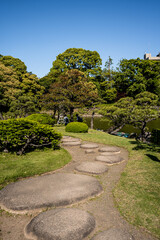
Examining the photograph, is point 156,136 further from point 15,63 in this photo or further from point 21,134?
point 15,63

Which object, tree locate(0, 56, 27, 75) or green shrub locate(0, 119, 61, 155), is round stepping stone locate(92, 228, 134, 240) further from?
tree locate(0, 56, 27, 75)

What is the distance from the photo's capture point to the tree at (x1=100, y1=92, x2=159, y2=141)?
12.1 meters

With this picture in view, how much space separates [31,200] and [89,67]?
95.7 feet

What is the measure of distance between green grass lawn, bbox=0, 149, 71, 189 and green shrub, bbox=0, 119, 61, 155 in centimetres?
39

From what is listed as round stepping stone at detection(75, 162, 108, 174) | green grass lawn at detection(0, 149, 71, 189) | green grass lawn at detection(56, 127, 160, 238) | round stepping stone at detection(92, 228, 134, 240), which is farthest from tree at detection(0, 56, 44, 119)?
round stepping stone at detection(92, 228, 134, 240)

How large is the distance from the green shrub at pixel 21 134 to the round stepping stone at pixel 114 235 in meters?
4.30

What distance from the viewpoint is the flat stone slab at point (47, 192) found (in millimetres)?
2898

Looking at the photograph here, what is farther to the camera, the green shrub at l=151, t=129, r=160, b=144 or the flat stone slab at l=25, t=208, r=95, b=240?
the green shrub at l=151, t=129, r=160, b=144

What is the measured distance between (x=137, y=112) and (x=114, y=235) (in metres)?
11.3

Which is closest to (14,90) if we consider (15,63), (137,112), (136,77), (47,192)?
(15,63)

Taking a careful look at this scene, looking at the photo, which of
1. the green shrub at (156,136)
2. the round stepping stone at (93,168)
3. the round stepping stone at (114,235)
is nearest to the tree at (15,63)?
the green shrub at (156,136)

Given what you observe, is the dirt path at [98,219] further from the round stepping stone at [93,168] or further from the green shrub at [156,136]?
the green shrub at [156,136]

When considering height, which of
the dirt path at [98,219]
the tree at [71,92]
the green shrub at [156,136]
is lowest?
the dirt path at [98,219]

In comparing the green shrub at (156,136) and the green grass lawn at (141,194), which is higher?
the green shrub at (156,136)
